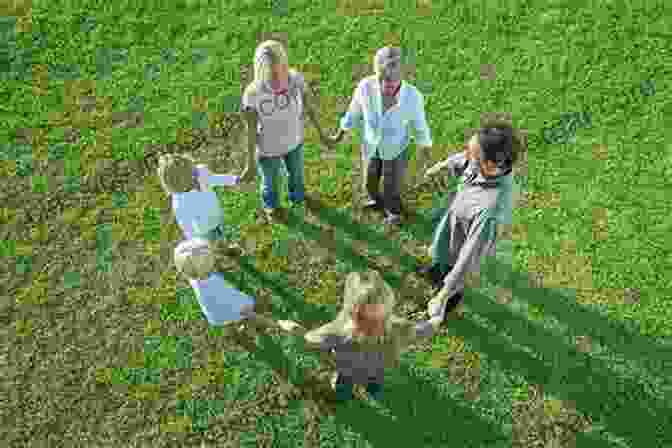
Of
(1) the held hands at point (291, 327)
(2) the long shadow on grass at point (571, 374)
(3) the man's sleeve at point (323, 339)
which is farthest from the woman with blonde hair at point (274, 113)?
(2) the long shadow on grass at point (571, 374)

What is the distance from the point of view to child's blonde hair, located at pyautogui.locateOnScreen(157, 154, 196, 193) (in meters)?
4.64

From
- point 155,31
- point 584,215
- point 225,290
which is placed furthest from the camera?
point 155,31

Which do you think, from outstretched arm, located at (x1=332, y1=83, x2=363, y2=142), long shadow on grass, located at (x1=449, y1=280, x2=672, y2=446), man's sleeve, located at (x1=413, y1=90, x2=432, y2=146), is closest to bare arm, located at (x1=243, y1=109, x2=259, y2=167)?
outstretched arm, located at (x1=332, y1=83, x2=363, y2=142)

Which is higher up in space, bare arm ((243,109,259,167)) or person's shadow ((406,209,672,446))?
bare arm ((243,109,259,167))

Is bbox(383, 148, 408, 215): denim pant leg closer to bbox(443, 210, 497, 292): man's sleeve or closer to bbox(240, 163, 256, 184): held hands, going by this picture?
bbox(240, 163, 256, 184): held hands

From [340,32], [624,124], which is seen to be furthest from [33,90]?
[624,124]

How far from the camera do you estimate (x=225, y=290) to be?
465 cm

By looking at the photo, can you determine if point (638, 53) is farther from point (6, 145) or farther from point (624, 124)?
point (6, 145)

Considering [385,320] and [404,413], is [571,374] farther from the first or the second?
[385,320]

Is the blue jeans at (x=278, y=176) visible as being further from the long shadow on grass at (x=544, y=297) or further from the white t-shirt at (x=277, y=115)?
the long shadow on grass at (x=544, y=297)

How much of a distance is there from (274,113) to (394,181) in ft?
4.69

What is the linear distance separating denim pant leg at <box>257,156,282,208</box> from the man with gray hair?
0.66m

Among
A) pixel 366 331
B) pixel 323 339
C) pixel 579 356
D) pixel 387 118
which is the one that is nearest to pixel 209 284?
pixel 323 339

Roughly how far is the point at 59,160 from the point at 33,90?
129 centimetres
